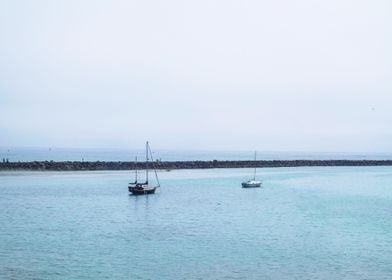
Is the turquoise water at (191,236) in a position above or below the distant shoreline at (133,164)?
below

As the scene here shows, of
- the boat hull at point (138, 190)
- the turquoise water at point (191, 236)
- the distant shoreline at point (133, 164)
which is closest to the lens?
the turquoise water at point (191, 236)

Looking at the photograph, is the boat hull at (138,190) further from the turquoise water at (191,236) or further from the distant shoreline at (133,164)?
the distant shoreline at (133,164)

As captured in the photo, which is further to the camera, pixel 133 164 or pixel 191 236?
pixel 133 164

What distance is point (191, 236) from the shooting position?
2881 centimetres

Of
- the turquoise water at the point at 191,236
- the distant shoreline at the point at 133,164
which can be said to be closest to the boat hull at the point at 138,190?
the turquoise water at the point at 191,236

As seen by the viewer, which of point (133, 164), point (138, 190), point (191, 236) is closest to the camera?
point (191, 236)

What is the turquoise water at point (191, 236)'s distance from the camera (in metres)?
21.6

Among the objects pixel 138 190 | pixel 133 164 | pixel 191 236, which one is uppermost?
pixel 133 164

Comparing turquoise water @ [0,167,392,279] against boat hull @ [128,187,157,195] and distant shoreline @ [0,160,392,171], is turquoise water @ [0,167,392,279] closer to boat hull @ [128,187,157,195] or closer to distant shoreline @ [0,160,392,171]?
boat hull @ [128,187,157,195]

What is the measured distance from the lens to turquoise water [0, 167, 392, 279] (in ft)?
70.8

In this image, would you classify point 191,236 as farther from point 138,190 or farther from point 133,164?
point 133,164

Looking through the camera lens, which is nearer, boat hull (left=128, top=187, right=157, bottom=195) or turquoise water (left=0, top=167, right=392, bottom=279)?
turquoise water (left=0, top=167, right=392, bottom=279)

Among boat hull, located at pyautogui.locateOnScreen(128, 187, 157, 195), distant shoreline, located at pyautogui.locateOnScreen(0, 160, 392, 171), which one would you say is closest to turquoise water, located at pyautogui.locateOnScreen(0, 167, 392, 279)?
boat hull, located at pyautogui.locateOnScreen(128, 187, 157, 195)

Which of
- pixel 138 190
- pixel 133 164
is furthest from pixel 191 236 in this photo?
pixel 133 164
